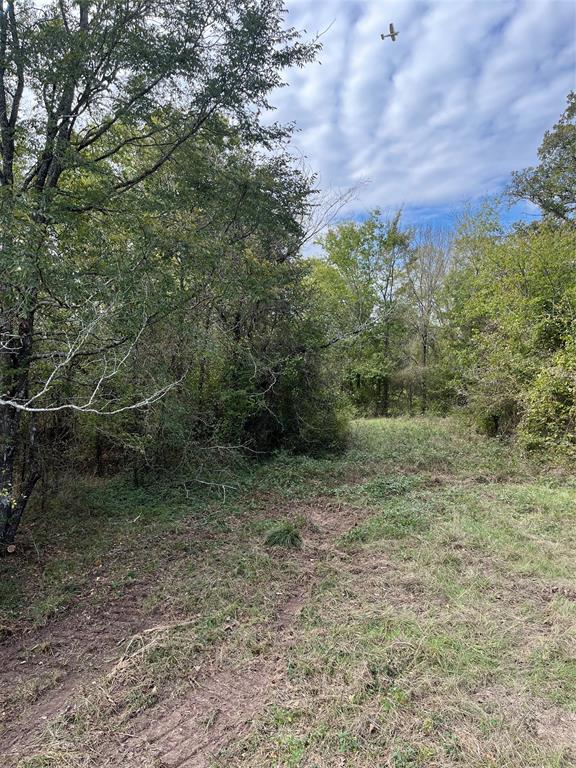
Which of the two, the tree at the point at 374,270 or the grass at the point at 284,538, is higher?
the tree at the point at 374,270

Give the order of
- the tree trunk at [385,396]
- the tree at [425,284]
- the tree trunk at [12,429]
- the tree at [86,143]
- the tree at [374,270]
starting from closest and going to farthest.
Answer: the tree at [86,143] < the tree trunk at [12,429] < the tree at [374,270] < the tree at [425,284] < the tree trunk at [385,396]

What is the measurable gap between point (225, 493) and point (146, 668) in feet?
11.3

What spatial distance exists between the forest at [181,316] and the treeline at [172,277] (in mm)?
29

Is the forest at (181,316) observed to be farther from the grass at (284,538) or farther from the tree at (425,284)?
the tree at (425,284)

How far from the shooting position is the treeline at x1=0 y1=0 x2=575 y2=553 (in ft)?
11.9

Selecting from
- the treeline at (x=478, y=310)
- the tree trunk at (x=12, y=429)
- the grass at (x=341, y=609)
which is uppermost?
the treeline at (x=478, y=310)

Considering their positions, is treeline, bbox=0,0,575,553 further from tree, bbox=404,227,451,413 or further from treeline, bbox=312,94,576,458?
tree, bbox=404,227,451,413

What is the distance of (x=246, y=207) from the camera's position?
Result: 17.8ft

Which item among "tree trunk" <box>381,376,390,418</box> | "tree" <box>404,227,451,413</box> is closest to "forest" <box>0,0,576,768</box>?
"tree" <box>404,227,451,413</box>

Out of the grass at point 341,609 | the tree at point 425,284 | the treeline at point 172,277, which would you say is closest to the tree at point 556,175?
the treeline at point 172,277

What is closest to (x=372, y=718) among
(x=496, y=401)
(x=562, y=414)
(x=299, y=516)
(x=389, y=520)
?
(x=389, y=520)

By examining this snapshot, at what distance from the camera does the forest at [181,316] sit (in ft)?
11.7

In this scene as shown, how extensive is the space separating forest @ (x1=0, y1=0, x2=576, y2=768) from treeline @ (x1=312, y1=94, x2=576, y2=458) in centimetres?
6

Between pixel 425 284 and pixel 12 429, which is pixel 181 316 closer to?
pixel 12 429
